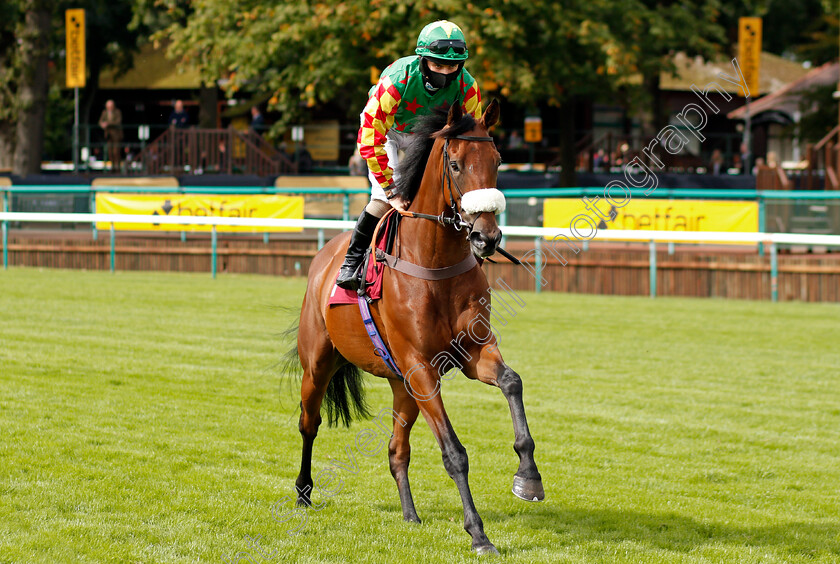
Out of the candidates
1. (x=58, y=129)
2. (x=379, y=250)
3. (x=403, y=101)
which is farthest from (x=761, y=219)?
(x=58, y=129)

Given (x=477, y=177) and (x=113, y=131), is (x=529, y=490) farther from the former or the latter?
(x=113, y=131)

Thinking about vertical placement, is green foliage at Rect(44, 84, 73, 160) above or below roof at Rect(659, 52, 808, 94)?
below

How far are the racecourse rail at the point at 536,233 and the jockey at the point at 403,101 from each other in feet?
29.4

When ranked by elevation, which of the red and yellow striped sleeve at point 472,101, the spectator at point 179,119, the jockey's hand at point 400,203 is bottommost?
the jockey's hand at point 400,203

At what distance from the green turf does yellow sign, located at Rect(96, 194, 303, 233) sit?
6.18m

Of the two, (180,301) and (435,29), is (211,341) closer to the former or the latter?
(180,301)

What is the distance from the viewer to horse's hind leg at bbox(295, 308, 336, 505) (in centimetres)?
612

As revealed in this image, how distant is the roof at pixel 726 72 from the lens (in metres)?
40.0

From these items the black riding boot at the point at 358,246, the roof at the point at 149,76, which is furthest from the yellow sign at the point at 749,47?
the roof at the point at 149,76

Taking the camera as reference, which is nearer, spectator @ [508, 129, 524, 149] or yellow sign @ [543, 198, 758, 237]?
yellow sign @ [543, 198, 758, 237]

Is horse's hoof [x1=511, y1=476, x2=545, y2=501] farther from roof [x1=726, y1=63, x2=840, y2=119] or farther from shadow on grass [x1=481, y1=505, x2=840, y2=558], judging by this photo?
roof [x1=726, y1=63, x2=840, y2=119]

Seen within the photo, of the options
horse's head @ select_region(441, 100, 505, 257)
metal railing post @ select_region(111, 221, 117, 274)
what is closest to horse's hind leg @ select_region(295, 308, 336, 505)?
horse's head @ select_region(441, 100, 505, 257)

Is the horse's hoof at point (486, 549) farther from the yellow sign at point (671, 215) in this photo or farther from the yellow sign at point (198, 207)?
the yellow sign at point (198, 207)

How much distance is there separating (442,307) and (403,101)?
117 centimetres
